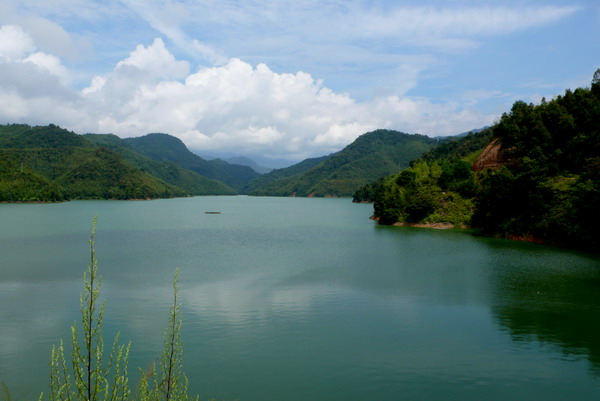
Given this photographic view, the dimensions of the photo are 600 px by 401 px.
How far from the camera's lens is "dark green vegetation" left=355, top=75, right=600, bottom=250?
5491 cm

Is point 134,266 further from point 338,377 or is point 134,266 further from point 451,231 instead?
point 451,231

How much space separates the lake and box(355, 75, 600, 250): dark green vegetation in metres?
8.46

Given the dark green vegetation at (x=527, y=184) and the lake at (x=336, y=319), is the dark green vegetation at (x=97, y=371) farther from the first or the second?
the dark green vegetation at (x=527, y=184)

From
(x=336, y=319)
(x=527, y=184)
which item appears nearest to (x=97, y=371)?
(x=336, y=319)

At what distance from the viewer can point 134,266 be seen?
137ft

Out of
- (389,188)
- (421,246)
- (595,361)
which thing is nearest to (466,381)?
(595,361)

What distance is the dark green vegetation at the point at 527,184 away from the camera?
54.9m

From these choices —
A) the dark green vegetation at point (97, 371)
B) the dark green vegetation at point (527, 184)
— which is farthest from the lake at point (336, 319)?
the dark green vegetation at point (527, 184)

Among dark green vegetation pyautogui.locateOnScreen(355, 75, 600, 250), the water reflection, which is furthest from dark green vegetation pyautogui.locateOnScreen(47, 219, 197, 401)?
dark green vegetation pyautogui.locateOnScreen(355, 75, 600, 250)

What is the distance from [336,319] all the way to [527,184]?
2005 inches

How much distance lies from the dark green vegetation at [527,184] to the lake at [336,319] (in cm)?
846

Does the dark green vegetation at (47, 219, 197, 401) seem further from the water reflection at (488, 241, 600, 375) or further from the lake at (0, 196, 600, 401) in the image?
the water reflection at (488, 241, 600, 375)

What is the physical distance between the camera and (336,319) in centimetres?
2559

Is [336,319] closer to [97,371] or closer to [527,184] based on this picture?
[97,371]
